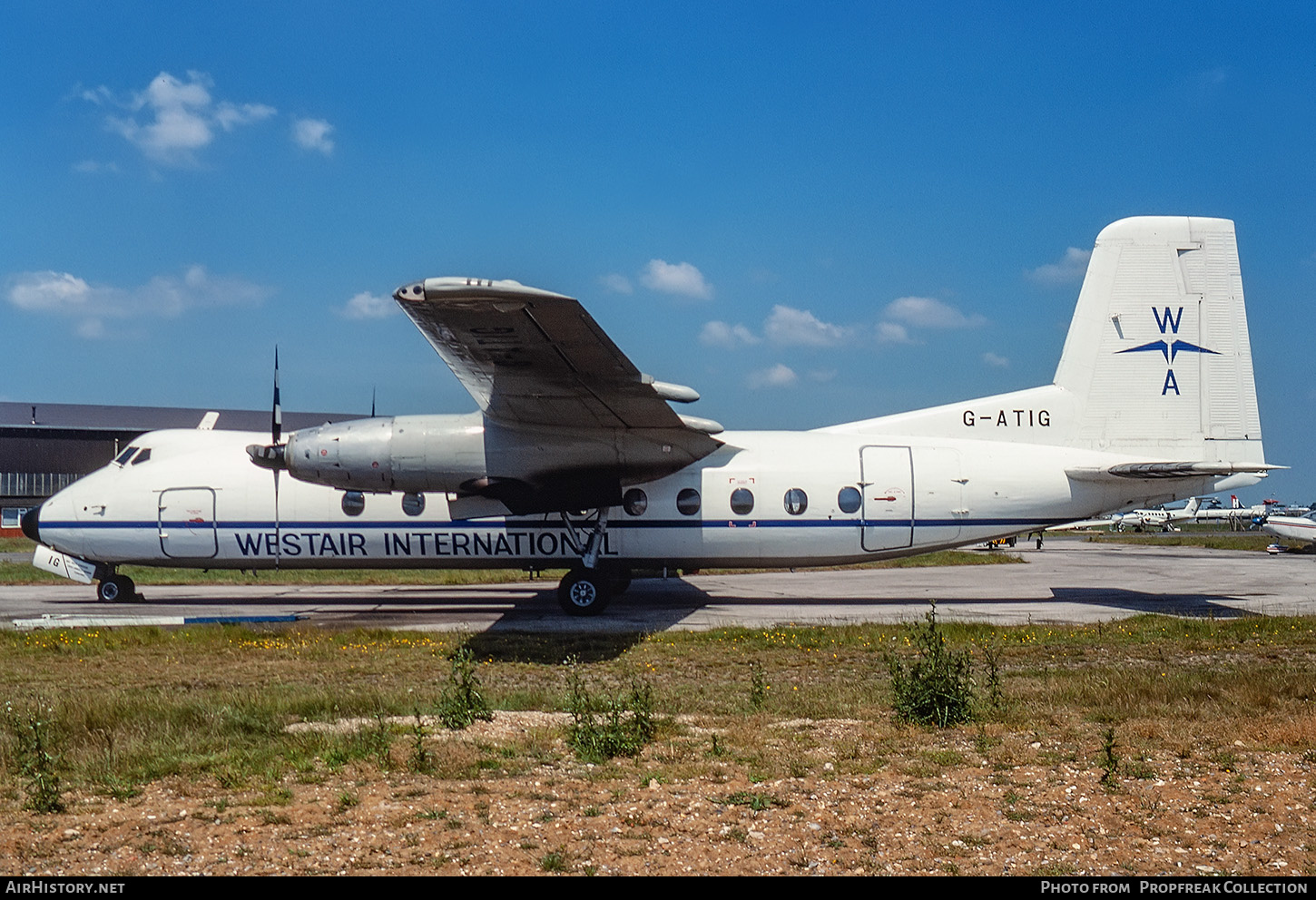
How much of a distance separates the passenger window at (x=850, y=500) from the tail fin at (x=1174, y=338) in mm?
5131

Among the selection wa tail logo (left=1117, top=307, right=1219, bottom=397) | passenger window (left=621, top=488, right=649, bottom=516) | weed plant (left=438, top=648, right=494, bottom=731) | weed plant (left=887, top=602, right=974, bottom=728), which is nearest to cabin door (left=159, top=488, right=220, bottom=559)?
passenger window (left=621, top=488, right=649, bottom=516)

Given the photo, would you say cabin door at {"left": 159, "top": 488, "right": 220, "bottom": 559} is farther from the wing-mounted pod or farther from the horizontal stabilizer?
the horizontal stabilizer

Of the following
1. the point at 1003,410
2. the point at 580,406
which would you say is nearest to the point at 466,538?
the point at 580,406

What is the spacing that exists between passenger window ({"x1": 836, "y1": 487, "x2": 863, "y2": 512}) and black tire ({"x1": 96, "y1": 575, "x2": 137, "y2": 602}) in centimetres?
1492

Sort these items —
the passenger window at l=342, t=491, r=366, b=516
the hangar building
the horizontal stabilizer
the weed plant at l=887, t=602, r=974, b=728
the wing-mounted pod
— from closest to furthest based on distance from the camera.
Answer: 1. the weed plant at l=887, t=602, r=974, b=728
2. the wing-mounted pod
3. the horizontal stabilizer
4. the passenger window at l=342, t=491, r=366, b=516
5. the hangar building

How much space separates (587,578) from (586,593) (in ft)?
0.95

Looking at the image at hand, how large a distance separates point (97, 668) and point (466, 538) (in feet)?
23.4

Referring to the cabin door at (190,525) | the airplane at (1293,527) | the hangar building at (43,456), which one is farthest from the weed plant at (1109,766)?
the hangar building at (43,456)

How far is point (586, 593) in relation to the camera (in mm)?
18219

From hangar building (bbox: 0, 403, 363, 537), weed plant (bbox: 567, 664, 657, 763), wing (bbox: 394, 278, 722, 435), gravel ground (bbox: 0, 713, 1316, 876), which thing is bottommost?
gravel ground (bbox: 0, 713, 1316, 876)

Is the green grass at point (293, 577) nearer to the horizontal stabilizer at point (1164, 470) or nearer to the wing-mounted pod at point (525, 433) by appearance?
the horizontal stabilizer at point (1164, 470)

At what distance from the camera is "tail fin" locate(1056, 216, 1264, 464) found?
59.3ft

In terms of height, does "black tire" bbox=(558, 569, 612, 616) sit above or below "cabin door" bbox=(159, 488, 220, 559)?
below

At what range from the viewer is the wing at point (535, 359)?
11539 millimetres
